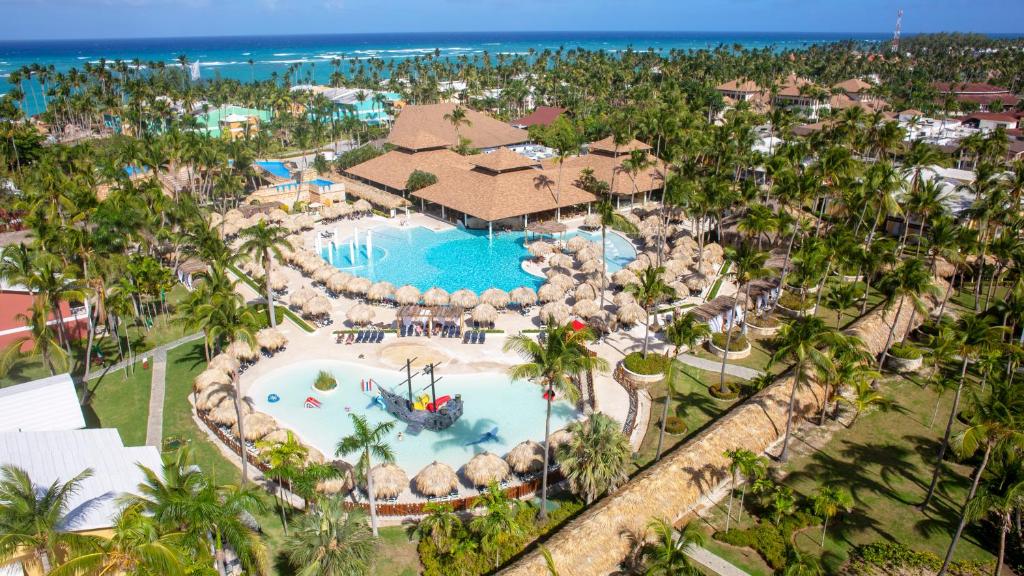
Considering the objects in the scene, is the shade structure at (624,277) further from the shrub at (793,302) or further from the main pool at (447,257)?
the shrub at (793,302)

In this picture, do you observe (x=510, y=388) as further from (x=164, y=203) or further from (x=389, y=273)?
(x=164, y=203)

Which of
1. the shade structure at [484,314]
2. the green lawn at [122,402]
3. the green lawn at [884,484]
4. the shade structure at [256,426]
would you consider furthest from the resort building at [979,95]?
the green lawn at [122,402]

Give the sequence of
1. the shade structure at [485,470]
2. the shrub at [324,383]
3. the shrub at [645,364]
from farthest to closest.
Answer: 1. the shrub at [645,364]
2. the shrub at [324,383]
3. the shade structure at [485,470]

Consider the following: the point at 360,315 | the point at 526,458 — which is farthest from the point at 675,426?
the point at 360,315

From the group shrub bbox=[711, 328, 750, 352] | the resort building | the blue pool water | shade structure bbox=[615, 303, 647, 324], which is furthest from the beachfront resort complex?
the resort building

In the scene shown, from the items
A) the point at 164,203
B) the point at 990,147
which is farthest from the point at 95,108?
the point at 990,147

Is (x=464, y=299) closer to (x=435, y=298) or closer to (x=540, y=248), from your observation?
(x=435, y=298)
